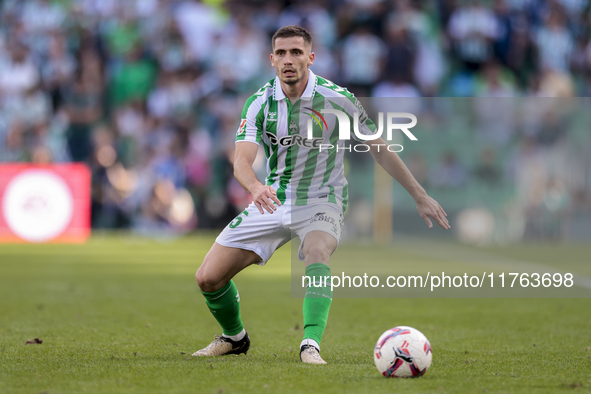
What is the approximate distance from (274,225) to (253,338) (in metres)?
1.33

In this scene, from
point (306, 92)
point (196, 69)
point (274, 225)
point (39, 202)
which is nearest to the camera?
point (274, 225)

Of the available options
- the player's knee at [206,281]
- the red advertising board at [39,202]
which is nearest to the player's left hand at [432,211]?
the player's knee at [206,281]

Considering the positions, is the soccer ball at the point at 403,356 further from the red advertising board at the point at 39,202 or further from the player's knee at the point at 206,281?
the red advertising board at the point at 39,202

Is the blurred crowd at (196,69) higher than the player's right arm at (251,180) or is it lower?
higher

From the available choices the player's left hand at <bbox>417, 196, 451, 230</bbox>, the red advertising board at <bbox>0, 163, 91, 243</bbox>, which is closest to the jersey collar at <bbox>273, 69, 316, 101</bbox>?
the player's left hand at <bbox>417, 196, 451, 230</bbox>

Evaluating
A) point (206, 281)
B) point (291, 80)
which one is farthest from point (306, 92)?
point (206, 281)

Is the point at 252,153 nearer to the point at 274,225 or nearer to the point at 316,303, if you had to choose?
the point at 274,225

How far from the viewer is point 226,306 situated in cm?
→ 546

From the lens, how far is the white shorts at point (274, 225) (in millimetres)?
5266

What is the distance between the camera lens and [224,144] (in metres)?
18.8

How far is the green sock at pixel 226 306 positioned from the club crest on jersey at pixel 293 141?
98cm

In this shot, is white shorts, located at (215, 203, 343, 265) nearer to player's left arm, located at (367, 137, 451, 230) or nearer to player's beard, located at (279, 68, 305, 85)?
player's left arm, located at (367, 137, 451, 230)

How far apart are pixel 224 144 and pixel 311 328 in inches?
553

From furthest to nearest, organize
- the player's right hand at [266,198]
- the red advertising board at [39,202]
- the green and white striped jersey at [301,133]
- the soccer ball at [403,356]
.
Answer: the red advertising board at [39,202]
the green and white striped jersey at [301,133]
the player's right hand at [266,198]
the soccer ball at [403,356]
